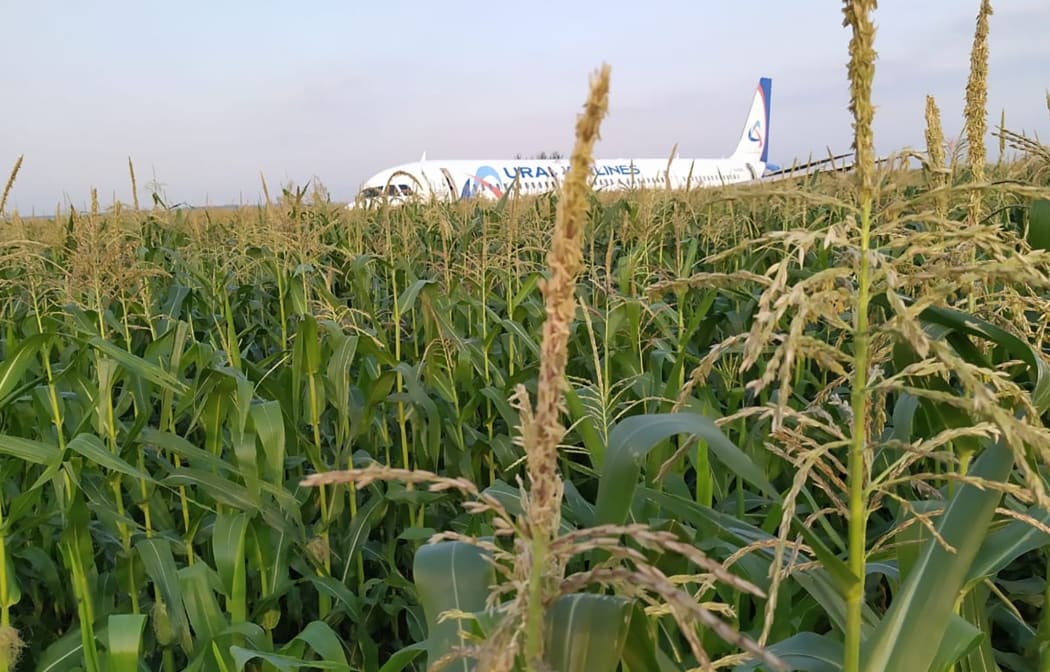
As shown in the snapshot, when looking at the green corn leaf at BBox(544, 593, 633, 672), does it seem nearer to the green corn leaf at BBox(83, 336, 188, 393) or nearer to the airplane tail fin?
the green corn leaf at BBox(83, 336, 188, 393)

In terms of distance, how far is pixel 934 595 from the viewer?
1.00 metres

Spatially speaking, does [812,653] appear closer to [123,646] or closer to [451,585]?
[451,585]

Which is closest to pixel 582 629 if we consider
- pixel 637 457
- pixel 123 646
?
pixel 637 457

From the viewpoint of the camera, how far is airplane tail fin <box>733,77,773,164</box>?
49.2 metres

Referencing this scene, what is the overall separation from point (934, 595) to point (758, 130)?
54168mm

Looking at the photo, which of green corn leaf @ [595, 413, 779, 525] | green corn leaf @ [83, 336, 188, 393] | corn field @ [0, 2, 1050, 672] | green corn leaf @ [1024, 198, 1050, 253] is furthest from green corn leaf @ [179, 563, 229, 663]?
green corn leaf @ [1024, 198, 1050, 253]

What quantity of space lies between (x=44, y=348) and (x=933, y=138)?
2.83 metres

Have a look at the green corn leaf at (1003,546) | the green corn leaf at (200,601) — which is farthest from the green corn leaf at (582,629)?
the green corn leaf at (200,601)

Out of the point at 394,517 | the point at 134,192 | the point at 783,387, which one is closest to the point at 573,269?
the point at 783,387

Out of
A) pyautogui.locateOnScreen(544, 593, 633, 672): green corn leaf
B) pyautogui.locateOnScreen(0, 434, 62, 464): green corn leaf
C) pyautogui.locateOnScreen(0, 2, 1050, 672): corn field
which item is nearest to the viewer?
pyautogui.locateOnScreen(0, 2, 1050, 672): corn field

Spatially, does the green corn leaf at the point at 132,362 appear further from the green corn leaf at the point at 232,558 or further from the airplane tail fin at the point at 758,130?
the airplane tail fin at the point at 758,130

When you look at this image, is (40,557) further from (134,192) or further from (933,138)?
(933,138)

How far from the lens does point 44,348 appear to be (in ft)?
7.52

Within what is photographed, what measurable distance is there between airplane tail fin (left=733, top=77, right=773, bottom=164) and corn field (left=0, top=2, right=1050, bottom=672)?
155 ft
